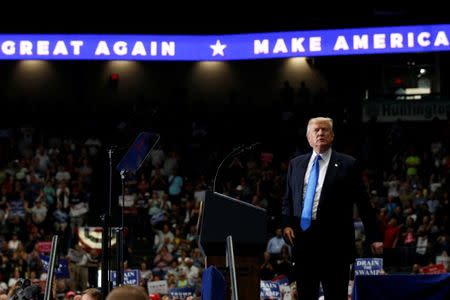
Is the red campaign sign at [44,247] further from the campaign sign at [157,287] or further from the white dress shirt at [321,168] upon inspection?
the white dress shirt at [321,168]

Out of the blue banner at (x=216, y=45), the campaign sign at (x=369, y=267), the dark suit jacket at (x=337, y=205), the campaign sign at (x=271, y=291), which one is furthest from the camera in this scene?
the blue banner at (x=216, y=45)

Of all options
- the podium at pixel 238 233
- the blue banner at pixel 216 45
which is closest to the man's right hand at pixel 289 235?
the podium at pixel 238 233

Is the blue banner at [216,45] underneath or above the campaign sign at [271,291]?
above

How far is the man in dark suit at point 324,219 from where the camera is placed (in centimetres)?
684

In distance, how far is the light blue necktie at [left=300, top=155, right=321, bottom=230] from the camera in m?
6.87

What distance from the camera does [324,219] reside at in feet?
22.5

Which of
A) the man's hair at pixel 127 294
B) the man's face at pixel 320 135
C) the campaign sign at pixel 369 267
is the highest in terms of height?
the man's face at pixel 320 135

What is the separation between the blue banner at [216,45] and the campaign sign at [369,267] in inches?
482

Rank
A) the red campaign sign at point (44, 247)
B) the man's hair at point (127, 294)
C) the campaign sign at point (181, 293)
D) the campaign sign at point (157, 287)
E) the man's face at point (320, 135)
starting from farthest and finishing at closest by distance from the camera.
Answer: the red campaign sign at point (44, 247) < the campaign sign at point (157, 287) < the campaign sign at point (181, 293) < the man's face at point (320, 135) < the man's hair at point (127, 294)

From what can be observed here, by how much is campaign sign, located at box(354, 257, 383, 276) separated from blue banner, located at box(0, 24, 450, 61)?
1225cm

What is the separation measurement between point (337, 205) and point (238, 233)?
697 mm

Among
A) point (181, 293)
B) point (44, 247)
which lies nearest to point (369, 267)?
point (181, 293)

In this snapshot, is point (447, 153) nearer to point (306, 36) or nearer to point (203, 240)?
point (306, 36)

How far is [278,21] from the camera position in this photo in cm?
2839
